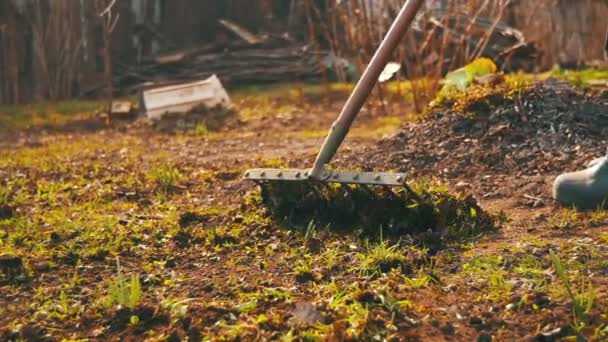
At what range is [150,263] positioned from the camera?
3.35 meters

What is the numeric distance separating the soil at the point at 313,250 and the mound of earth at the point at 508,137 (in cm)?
1

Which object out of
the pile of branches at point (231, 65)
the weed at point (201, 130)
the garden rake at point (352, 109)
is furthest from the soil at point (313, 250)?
the pile of branches at point (231, 65)

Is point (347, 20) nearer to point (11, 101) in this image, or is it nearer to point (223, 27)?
point (11, 101)

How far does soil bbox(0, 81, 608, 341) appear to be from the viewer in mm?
2582

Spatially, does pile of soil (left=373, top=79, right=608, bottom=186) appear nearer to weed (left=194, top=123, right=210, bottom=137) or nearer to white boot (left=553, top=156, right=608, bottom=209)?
white boot (left=553, top=156, right=608, bottom=209)

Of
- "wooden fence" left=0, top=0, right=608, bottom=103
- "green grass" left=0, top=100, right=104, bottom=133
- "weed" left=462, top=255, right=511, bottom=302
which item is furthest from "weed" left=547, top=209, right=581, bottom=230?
"wooden fence" left=0, top=0, right=608, bottom=103

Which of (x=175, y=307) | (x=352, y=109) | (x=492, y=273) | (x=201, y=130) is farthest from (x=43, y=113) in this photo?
(x=492, y=273)

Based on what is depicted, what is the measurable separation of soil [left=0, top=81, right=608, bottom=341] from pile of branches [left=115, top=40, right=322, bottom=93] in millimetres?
5244

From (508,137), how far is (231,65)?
6.76 metres

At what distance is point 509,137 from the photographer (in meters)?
5.12

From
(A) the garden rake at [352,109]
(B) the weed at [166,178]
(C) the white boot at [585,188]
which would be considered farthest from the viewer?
(B) the weed at [166,178]

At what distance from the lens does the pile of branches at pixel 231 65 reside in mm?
11359

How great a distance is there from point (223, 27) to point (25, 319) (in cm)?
1110

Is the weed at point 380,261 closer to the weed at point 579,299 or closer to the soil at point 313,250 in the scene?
the soil at point 313,250
